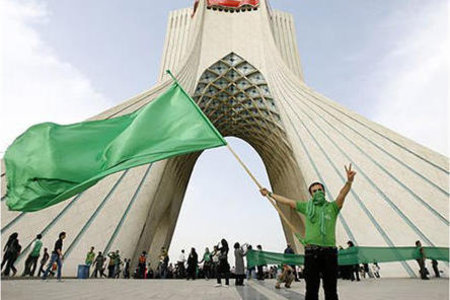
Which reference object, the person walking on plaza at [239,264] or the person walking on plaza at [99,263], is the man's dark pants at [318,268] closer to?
the person walking on plaza at [239,264]

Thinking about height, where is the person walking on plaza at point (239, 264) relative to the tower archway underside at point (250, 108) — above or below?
below

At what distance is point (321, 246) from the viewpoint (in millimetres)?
2104

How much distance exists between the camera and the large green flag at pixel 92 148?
3.01 meters

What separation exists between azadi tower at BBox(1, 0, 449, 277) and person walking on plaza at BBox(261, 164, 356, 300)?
7.02 m

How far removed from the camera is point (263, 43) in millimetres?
17734

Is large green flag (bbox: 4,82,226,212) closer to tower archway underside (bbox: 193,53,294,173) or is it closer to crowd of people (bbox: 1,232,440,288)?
crowd of people (bbox: 1,232,440,288)

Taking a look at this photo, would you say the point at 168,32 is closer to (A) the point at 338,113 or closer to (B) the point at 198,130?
(A) the point at 338,113

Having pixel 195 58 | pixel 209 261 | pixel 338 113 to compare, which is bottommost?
pixel 209 261

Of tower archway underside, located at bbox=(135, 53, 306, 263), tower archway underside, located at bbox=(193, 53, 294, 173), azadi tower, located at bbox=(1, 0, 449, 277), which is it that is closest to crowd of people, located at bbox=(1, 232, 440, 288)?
azadi tower, located at bbox=(1, 0, 449, 277)

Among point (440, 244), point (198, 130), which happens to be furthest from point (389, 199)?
point (198, 130)

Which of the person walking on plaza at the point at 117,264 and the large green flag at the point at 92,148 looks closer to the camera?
the large green flag at the point at 92,148

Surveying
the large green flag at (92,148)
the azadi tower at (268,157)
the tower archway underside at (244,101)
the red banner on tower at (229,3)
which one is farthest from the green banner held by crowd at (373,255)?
the red banner on tower at (229,3)

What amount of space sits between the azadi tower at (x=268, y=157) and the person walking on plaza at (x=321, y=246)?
7016 millimetres

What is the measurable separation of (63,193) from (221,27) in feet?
60.2
